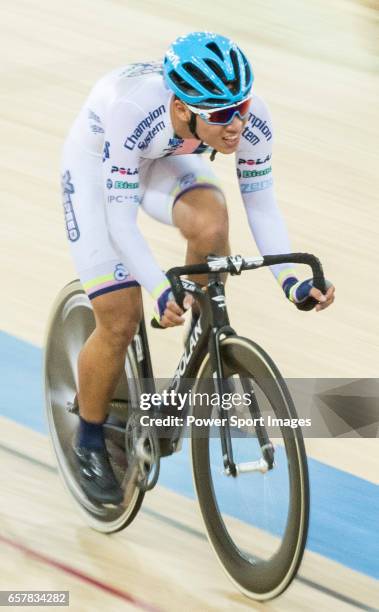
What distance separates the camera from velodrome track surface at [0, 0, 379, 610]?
3469 mm

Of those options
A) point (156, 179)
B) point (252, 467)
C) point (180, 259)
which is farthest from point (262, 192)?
point (180, 259)

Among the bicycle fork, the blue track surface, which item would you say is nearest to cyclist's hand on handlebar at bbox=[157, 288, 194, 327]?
the bicycle fork

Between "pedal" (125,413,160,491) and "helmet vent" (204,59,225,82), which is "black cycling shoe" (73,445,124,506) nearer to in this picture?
"pedal" (125,413,160,491)

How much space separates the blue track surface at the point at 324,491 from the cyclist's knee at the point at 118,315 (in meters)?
0.58

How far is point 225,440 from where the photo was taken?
3125 millimetres

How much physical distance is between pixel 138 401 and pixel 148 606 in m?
0.56

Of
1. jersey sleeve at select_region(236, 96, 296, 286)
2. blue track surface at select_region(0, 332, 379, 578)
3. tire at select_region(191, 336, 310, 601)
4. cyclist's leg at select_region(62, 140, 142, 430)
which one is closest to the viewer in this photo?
tire at select_region(191, 336, 310, 601)

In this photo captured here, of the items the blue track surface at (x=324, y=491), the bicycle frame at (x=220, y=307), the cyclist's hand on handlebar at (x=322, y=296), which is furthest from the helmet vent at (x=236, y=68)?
the blue track surface at (x=324, y=491)

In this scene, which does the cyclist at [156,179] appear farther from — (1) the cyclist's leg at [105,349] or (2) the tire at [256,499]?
(2) the tire at [256,499]

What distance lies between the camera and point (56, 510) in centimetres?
379

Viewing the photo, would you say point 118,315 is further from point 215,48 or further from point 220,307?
point 215,48

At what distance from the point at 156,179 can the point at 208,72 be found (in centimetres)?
46

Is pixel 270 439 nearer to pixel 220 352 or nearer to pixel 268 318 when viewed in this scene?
pixel 220 352

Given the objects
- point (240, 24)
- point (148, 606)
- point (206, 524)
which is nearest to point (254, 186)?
point (206, 524)
